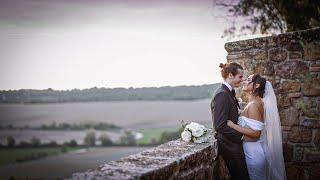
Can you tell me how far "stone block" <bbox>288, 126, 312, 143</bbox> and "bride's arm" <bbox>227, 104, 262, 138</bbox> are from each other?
867 mm

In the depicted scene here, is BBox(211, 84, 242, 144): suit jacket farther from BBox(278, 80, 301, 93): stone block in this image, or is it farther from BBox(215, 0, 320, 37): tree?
BBox(215, 0, 320, 37): tree

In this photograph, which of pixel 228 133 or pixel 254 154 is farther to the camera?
pixel 254 154

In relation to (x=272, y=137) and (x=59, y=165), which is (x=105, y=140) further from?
(x=272, y=137)

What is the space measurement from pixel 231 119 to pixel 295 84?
1235mm

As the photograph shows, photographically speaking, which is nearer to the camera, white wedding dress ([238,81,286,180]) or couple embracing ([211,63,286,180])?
couple embracing ([211,63,286,180])

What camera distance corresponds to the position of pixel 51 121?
19.6m

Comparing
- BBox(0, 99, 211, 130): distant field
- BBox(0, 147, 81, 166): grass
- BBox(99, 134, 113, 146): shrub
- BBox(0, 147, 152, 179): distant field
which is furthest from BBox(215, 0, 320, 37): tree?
BBox(99, 134, 113, 146): shrub

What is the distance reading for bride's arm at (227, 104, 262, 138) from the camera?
155 inches

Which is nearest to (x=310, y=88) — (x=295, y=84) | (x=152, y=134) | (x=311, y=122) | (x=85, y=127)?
(x=295, y=84)

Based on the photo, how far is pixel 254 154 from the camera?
4.09 m

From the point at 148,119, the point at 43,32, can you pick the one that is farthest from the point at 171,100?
the point at 43,32

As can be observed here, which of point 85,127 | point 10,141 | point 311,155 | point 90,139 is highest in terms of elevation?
point 311,155

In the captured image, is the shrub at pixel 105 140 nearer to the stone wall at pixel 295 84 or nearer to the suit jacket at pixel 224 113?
the stone wall at pixel 295 84

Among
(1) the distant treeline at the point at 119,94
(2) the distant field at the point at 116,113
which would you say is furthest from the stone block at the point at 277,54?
(2) the distant field at the point at 116,113
